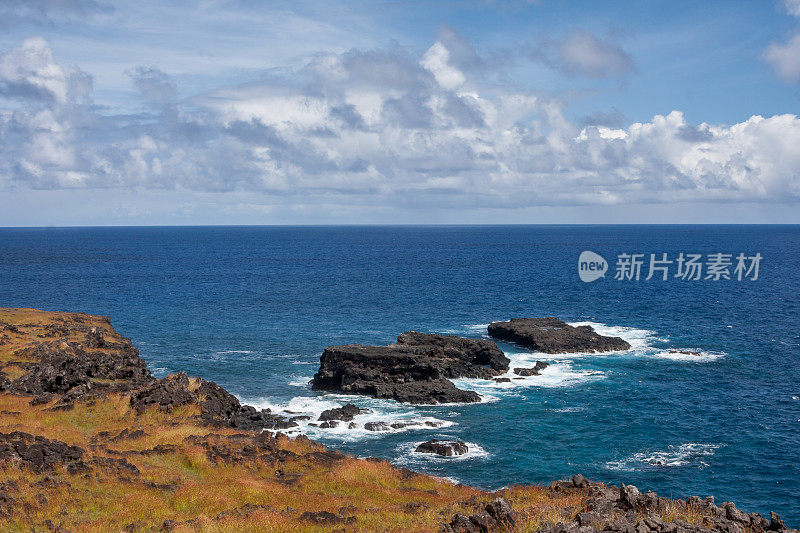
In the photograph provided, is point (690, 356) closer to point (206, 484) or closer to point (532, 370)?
point (532, 370)

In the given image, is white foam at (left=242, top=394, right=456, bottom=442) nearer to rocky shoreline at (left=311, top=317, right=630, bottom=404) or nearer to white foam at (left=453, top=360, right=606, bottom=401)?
rocky shoreline at (left=311, top=317, right=630, bottom=404)

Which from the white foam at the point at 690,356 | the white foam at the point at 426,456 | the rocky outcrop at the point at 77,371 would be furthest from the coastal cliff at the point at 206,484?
the white foam at the point at 690,356

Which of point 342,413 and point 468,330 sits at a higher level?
point 468,330

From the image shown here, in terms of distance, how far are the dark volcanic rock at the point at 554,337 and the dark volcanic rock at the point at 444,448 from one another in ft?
129

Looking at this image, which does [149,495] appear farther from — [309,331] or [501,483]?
[309,331]

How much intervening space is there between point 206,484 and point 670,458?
3556 cm

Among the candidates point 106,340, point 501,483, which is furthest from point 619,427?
point 106,340

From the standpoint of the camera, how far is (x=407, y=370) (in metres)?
68.8

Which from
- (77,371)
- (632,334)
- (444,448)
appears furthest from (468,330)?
(77,371)

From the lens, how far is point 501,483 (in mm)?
43219

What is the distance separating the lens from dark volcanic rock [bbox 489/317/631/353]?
85375mm

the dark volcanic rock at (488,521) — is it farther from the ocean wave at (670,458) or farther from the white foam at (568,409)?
the white foam at (568,409)

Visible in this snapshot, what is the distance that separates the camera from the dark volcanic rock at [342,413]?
57.2 metres

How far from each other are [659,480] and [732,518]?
22191 mm
